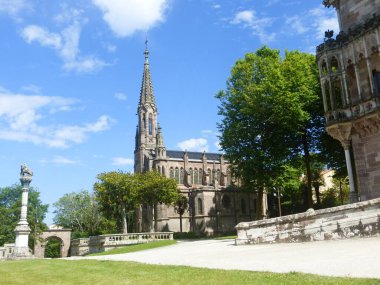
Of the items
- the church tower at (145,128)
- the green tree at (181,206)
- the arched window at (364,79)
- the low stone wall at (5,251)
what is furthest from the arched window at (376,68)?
the church tower at (145,128)

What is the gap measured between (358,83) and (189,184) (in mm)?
58756

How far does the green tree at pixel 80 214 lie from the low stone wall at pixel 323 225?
192ft

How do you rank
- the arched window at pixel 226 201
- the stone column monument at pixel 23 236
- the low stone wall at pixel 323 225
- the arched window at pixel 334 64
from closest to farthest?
the low stone wall at pixel 323 225, the arched window at pixel 334 64, the stone column monument at pixel 23 236, the arched window at pixel 226 201

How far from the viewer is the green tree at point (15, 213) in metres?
59.3

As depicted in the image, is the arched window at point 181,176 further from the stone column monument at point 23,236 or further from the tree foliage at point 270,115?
the stone column monument at point 23,236

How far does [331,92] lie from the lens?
22.4m

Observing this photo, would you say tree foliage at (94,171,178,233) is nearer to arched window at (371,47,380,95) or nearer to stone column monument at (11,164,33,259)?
stone column monument at (11,164,33,259)

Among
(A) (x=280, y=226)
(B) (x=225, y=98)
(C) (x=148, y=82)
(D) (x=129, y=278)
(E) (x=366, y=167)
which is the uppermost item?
(C) (x=148, y=82)

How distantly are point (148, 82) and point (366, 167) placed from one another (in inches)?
3043

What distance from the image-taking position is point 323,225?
1452 cm

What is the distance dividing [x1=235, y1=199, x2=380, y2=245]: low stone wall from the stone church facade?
148 feet

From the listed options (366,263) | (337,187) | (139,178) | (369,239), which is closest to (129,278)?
(366,263)

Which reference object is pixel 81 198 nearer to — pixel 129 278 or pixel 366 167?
pixel 366 167

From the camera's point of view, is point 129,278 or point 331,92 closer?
point 129,278
